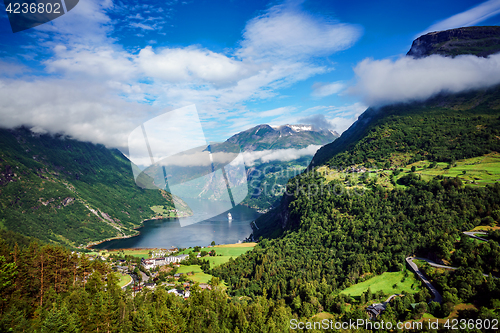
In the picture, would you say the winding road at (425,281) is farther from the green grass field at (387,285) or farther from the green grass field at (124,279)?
the green grass field at (124,279)

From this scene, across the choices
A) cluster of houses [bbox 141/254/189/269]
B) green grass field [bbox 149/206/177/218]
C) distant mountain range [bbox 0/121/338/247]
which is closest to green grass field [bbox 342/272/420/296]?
cluster of houses [bbox 141/254/189/269]

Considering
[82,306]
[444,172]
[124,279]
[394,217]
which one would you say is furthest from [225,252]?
[444,172]

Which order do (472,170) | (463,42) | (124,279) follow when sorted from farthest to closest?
(463,42) < (472,170) < (124,279)

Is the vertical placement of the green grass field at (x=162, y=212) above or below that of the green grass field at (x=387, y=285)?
below

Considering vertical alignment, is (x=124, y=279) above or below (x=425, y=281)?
above

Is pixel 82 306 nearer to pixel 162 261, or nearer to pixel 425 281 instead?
pixel 425 281

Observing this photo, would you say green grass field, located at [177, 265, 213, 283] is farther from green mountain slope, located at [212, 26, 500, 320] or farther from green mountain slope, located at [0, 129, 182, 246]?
green mountain slope, located at [0, 129, 182, 246]

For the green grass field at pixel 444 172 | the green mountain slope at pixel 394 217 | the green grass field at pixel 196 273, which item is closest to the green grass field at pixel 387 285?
the green mountain slope at pixel 394 217
